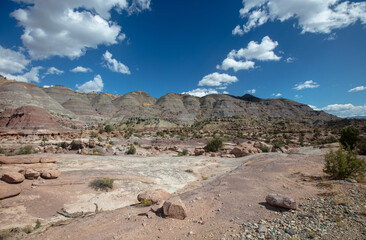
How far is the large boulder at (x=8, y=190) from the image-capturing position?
252 inches

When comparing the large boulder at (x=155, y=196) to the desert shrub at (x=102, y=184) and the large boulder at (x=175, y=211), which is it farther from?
the desert shrub at (x=102, y=184)

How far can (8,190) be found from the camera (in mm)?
6570

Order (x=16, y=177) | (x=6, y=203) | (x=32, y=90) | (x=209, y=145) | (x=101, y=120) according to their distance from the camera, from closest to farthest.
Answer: (x=6, y=203)
(x=16, y=177)
(x=209, y=145)
(x=32, y=90)
(x=101, y=120)

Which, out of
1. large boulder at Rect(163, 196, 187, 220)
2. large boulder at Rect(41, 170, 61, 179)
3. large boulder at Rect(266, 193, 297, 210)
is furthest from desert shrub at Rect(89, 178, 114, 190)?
large boulder at Rect(266, 193, 297, 210)

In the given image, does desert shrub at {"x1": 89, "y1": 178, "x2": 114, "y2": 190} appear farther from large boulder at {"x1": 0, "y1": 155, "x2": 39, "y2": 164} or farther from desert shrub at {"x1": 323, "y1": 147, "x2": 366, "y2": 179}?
desert shrub at {"x1": 323, "y1": 147, "x2": 366, "y2": 179}

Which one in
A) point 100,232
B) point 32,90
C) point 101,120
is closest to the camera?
point 100,232

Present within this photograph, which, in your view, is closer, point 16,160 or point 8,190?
point 8,190

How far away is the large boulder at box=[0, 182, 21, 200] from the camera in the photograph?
640 centimetres

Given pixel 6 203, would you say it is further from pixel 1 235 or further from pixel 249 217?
pixel 249 217

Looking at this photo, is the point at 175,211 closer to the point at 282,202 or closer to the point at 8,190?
the point at 282,202

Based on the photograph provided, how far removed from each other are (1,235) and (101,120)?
71813 millimetres

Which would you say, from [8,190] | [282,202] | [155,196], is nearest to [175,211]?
[155,196]

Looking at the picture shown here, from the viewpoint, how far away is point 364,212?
378cm

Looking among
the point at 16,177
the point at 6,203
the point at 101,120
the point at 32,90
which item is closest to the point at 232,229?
the point at 6,203
